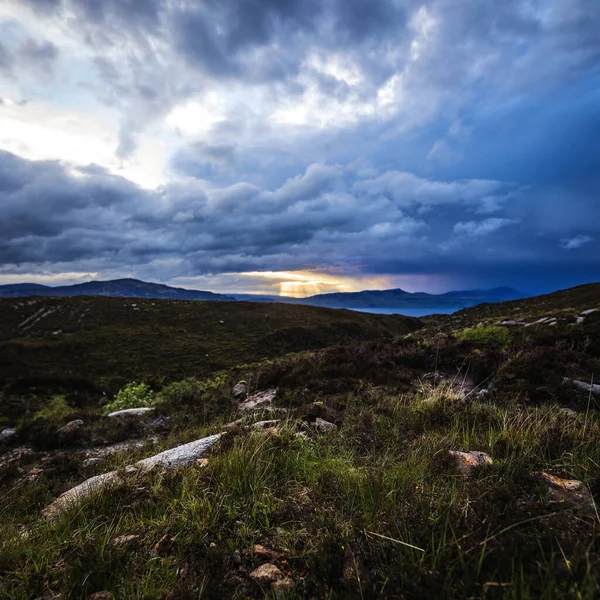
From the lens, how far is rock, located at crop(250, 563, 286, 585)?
2.32 meters

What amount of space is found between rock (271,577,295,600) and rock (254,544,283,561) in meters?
0.23

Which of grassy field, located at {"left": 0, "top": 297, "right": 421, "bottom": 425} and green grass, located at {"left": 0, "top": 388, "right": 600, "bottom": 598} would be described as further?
grassy field, located at {"left": 0, "top": 297, "right": 421, "bottom": 425}

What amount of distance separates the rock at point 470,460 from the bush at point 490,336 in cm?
896

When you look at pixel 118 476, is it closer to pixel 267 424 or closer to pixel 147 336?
pixel 267 424

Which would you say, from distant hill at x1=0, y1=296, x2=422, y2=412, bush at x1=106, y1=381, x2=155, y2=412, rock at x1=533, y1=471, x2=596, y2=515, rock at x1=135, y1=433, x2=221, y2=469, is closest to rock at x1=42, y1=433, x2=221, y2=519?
rock at x1=135, y1=433, x2=221, y2=469

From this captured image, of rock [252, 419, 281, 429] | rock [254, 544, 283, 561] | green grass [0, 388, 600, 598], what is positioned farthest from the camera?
rock [252, 419, 281, 429]

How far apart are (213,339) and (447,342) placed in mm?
49136

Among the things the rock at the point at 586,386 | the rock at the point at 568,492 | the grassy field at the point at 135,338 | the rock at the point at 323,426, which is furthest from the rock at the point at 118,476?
the grassy field at the point at 135,338

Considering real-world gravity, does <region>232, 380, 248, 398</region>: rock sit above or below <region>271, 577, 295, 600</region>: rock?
below

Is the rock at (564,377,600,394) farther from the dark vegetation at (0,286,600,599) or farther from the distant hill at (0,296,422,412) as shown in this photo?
the distant hill at (0,296,422,412)

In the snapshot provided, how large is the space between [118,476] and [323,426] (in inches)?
120

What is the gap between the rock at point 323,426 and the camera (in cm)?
528

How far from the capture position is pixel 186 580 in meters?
2.28

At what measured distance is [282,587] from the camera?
2.25 meters
